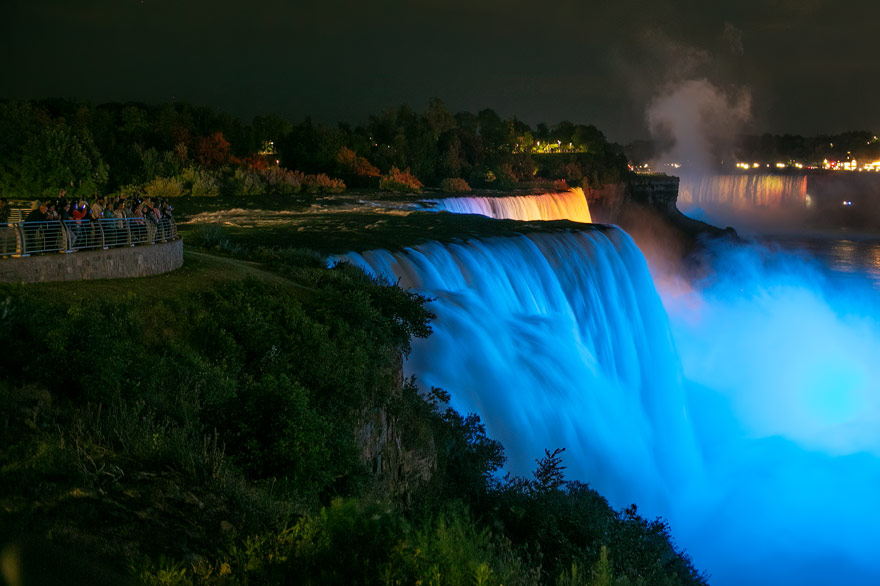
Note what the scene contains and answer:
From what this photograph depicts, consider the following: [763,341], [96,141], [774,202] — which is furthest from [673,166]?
[96,141]

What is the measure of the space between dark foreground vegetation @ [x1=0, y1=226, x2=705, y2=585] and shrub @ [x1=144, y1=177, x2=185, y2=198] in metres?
27.5

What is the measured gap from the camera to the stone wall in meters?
12.1

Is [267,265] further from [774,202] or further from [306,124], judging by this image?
[774,202]

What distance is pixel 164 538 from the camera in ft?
23.8

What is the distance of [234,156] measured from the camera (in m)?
57.4

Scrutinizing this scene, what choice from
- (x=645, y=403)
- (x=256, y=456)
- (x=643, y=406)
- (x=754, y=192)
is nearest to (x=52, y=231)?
(x=256, y=456)

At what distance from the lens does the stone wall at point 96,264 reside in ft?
39.8

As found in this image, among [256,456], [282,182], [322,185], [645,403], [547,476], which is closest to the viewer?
[256,456]

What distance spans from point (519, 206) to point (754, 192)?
8210cm

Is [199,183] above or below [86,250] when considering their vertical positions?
above

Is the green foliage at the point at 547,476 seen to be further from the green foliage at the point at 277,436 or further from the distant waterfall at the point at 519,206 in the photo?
the distant waterfall at the point at 519,206

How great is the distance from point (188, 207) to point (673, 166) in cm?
12086

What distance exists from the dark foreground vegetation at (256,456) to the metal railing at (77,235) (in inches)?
32.7

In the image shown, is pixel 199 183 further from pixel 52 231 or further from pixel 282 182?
pixel 52 231
